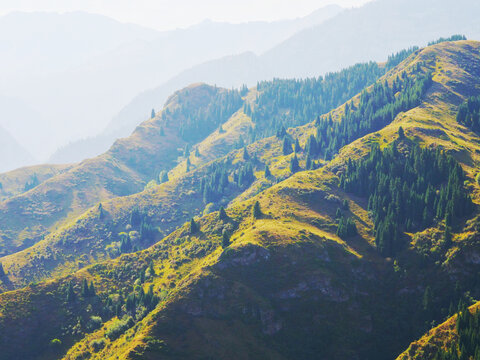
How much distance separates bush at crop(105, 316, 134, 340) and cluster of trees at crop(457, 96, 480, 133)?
156152 mm

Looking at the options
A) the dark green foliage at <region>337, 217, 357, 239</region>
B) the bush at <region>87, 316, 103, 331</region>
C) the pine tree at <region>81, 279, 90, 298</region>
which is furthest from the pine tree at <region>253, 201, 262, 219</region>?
the pine tree at <region>81, 279, 90, 298</region>

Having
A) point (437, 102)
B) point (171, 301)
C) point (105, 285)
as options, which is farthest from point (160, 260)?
point (437, 102)

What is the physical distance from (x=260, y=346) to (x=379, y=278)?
37800 mm

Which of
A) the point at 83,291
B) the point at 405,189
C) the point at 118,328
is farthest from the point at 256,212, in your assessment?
the point at 83,291

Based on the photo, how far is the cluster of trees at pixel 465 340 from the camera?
70.4 m

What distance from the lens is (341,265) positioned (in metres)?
106

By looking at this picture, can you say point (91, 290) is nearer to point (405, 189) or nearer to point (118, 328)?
point (118, 328)

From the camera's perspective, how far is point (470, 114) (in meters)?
171

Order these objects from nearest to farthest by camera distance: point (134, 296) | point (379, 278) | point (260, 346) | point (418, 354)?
point (418, 354) → point (260, 346) → point (379, 278) → point (134, 296)

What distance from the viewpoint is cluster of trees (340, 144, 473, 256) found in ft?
362

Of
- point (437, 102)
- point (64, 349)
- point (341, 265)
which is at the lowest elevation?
point (64, 349)

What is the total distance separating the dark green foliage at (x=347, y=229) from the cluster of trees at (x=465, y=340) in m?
44.6

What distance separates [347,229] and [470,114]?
96.9m

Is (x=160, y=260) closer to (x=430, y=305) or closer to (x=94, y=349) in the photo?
(x=94, y=349)
